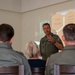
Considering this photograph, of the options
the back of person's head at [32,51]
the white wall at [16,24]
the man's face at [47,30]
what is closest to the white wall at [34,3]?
the white wall at [16,24]

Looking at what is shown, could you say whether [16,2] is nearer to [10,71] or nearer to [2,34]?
[2,34]

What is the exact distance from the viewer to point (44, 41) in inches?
169

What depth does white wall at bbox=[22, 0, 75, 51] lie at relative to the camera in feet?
16.4

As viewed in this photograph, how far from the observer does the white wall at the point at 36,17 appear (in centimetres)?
501

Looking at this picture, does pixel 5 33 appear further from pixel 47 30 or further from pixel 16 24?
pixel 16 24

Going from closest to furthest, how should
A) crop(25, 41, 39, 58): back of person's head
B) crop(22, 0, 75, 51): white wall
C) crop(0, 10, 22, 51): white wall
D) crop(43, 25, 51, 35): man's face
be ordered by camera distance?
crop(25, 41, 39, 58): back of person's head, crop(43, 25, 51, 35): man's face, crop(22, 0, 75, 51): white wall, crop(0, 10, 22, 51): white wall

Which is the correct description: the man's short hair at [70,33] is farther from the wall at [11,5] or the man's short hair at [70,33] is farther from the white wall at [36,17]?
the wall at [11,5]

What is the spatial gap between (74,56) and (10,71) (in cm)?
55

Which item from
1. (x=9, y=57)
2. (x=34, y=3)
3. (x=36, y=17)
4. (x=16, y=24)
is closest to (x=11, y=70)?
(x=9, y=57)

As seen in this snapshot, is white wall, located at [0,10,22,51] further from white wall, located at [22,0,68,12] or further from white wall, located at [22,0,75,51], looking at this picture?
white wall, located at [22,0,68,12]

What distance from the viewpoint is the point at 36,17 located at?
229 inches

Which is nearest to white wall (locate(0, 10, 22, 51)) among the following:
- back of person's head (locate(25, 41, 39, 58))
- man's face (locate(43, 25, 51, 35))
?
man's face (locate(43, 25, 51, 35))

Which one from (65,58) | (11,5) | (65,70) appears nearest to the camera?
(65,70)

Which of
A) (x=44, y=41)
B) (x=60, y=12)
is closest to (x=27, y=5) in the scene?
(x=60, y=12)
